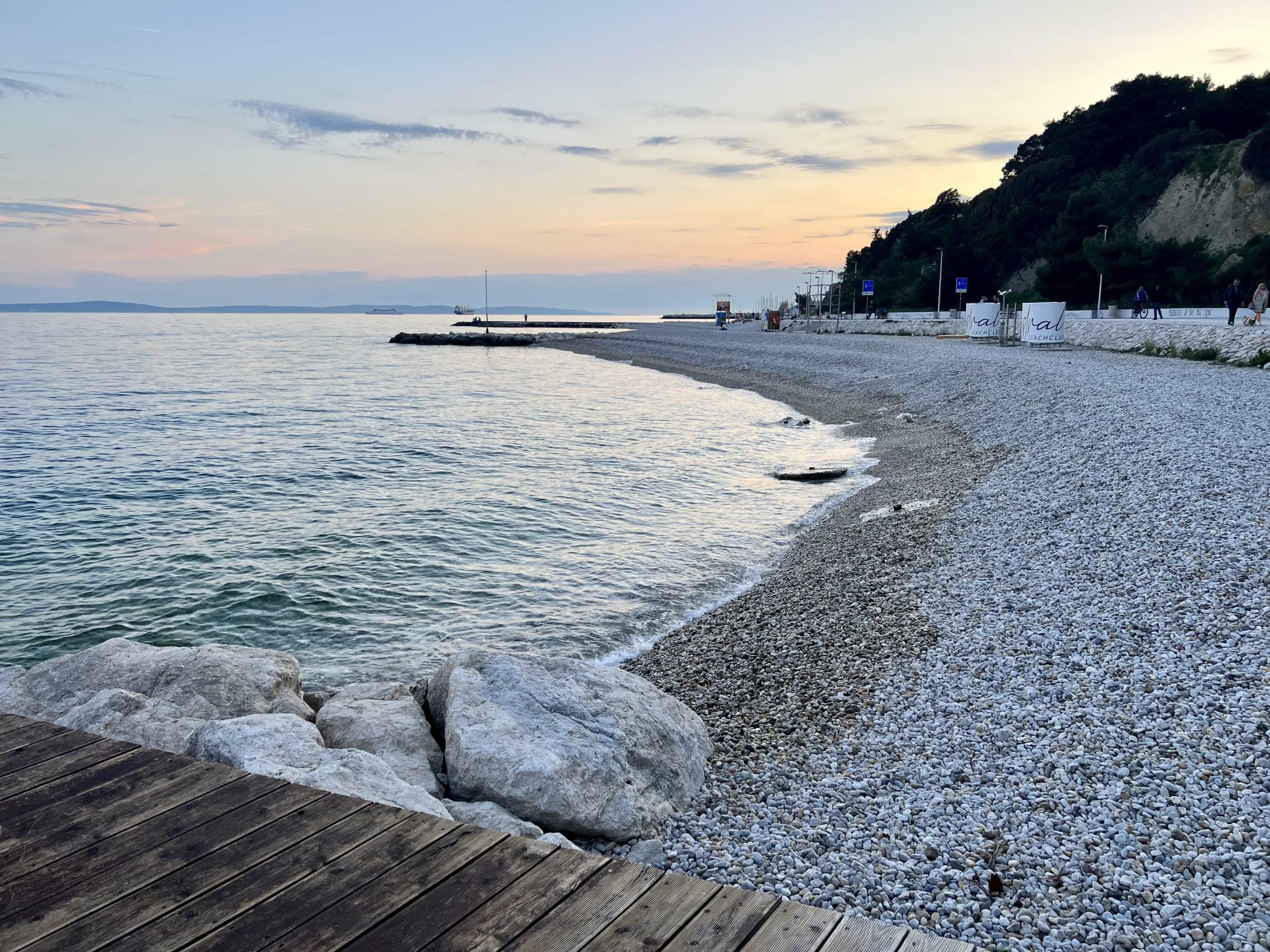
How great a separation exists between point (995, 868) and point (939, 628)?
402 centimetres

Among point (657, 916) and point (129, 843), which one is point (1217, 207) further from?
point (129, 843)

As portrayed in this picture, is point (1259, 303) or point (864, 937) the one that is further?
point (1259, 303)

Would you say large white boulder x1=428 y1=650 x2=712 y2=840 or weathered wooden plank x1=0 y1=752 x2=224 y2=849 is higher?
weathered wooden plank x1=0 y1=752 x2=224 y2=849

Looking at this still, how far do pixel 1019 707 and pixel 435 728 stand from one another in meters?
4.38

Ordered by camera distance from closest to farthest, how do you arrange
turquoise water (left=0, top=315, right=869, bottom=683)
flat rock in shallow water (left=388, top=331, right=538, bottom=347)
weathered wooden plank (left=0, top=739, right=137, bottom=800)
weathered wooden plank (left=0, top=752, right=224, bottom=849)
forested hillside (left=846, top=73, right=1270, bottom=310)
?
weathered wooden plank (left=0, top=752, right=224, bottom=849)
weathered wooden plank (left=0, top=739, right=137, bottom=800)
turquoise water (left=0, top=315, right=869, bottom=683)
forested hillside (left=846, top=73, right=1270, bottom=310)
flat rock in shallow water (left=388, top=331, right=538, bottom=347)

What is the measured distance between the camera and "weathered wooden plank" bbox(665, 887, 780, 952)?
8.93ft

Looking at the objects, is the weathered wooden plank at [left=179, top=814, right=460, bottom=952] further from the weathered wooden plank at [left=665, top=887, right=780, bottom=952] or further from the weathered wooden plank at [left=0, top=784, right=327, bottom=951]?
the weathered wooden plank at [left=665, top=887, right=780, bottom=952]

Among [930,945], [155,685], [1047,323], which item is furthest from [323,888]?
[1047,323]

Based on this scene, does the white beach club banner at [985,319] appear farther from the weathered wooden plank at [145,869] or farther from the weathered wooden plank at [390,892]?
the weathered wooden plank at [145,869]

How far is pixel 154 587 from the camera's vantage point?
12305 millimetres

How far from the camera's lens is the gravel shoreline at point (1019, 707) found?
4102 mm

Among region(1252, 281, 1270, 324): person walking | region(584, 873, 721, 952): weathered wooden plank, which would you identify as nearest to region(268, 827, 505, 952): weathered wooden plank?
region(584, 873, 721, 952): weathered wooden plank

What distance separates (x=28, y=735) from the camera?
4.40 m

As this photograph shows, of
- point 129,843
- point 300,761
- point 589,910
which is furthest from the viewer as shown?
point 300,761
